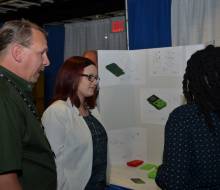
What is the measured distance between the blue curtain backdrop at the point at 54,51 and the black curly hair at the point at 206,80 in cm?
416

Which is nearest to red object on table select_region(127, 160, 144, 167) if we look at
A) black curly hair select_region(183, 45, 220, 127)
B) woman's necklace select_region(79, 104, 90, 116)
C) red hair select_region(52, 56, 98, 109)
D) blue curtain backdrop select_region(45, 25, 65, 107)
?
woman's necklace select_region(79, 104, 90, 116)

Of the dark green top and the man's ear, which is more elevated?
the man's ear

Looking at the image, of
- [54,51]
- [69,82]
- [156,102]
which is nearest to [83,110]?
[69,82]

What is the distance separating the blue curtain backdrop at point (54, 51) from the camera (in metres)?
5.13

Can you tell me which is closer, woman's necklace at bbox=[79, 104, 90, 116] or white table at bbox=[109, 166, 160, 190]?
woman's necklace at bbox=[79, 104, 90, 116]

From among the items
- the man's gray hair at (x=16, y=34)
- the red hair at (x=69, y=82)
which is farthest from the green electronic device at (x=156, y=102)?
the man's gray hair at (x=16, y=34)

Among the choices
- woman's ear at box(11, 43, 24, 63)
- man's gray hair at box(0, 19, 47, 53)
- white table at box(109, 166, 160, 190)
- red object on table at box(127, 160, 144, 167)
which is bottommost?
white table at box(109, 166, 160, 190)

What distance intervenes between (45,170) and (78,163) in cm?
61

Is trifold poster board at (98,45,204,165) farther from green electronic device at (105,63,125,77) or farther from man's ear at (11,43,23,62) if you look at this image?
man's ear at (11,43,23,62)

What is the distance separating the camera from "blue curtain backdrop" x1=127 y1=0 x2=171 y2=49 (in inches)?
116

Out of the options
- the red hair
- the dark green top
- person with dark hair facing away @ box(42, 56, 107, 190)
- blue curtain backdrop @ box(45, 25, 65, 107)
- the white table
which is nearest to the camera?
the dark green top

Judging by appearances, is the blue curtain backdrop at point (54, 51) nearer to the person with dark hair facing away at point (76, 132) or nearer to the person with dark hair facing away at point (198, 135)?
the person with dark hair facing away at point (76, 132)

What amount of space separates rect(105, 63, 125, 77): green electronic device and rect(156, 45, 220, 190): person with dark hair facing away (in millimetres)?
1627

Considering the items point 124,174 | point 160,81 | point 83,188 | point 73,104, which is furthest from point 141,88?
point 83,188
